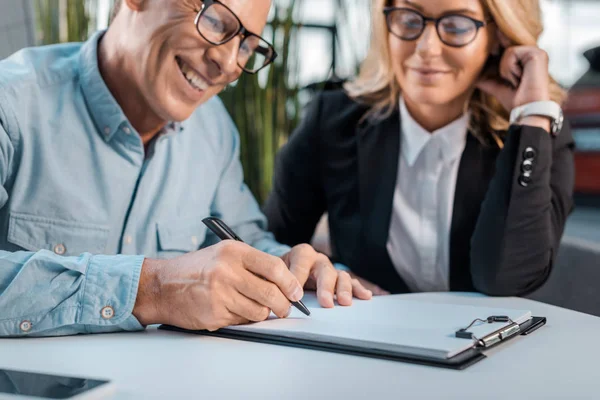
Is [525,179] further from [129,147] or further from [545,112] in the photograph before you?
[129,147]

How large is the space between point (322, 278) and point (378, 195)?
2.06 ft

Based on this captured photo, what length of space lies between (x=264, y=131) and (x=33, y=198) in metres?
1.27

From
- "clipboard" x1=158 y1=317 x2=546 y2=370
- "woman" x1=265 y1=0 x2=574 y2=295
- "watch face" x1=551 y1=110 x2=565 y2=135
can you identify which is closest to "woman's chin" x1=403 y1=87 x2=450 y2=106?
"woman" x1=265 y1=0 x2=574 y2=295

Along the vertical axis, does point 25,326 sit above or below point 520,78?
below

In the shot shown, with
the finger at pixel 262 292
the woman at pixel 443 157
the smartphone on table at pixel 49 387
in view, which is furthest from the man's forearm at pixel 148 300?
the woman at pixel 443 157

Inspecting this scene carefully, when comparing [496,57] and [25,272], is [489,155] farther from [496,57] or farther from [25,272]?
[25,272]

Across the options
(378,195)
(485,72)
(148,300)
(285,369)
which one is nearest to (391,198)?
(378,195)

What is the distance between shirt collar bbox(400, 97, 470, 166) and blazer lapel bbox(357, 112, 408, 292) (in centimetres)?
3

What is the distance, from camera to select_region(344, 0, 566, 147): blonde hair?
167cm

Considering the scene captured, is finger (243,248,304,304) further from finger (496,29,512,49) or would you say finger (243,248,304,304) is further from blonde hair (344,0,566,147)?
finger (496,29,512,49)

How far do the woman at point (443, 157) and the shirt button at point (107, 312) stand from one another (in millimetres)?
773

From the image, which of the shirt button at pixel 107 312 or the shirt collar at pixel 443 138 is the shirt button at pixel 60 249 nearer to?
the shirt button at pixel 107 312

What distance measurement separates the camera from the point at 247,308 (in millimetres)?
961

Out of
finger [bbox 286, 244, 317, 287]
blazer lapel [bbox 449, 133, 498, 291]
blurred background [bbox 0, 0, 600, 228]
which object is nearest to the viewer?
finger [bbox 286, 244, 317, 287]
